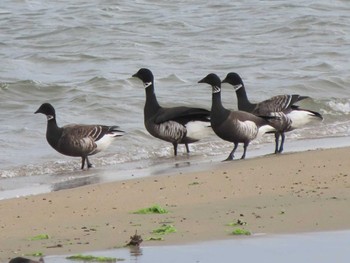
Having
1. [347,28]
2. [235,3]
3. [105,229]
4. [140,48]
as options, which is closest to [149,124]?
[105,229]

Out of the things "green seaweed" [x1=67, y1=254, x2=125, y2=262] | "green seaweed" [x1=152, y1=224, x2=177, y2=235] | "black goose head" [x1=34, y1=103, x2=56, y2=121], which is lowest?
"black goose head" [x1=34, y1=103, x2=56, y2=121]

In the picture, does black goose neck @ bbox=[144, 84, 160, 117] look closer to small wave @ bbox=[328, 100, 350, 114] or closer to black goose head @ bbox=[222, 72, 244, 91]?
black goose head @ bbox=[222, 72, 244, 91]

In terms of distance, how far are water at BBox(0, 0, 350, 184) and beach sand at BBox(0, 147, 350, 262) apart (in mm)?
2388

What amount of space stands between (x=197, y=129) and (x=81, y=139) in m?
1.63

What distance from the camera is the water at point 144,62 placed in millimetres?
15070

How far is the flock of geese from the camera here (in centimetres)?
1353

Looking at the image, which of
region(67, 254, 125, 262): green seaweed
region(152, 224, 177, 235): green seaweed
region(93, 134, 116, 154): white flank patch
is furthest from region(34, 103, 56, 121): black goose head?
region(67, 254, 125, 262): green seaweed

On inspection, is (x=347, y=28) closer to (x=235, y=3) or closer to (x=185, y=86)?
(x=235, y=3)

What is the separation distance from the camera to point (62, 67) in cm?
2148

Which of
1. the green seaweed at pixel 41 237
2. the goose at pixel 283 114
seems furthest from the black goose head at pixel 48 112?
the green seaweed at pixel 41 237

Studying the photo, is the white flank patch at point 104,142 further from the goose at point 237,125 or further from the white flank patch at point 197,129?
the goose at point 237,125

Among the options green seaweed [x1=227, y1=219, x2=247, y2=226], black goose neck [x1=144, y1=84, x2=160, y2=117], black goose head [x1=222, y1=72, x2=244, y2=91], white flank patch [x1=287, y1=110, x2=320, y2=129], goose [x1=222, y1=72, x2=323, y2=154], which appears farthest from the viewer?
black goose neck [x1=144, y1=84, x2=160, y2=117]

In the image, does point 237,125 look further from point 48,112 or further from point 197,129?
point 48,112

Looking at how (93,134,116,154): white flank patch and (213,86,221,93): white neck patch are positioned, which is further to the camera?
(213,86,221,93): white neck patch
